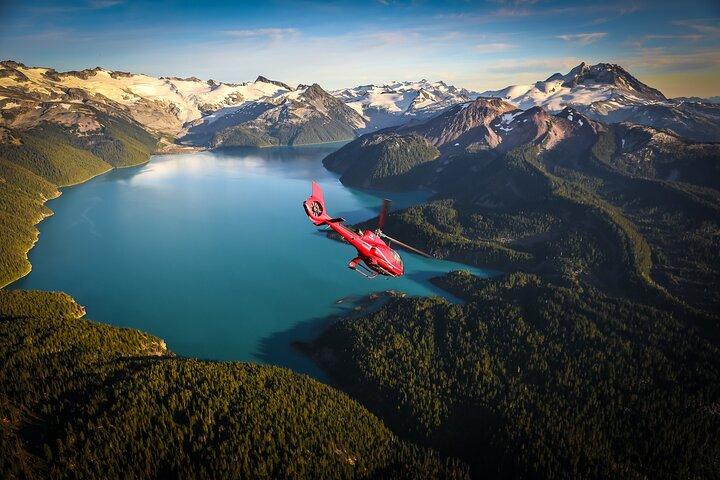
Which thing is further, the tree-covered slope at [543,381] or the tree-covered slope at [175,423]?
the tree-covered slope at [543,381]

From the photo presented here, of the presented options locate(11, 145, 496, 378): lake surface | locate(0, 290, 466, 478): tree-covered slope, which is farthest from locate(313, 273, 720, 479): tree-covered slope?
locate(11, 145, 496, 378): lake surface

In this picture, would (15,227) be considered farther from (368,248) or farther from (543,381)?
(543,381)

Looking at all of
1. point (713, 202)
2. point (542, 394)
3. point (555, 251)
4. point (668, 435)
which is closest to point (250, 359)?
point (542, 394)

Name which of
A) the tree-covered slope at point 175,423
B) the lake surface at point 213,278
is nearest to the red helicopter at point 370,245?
the tree-covered slope at point 175,423

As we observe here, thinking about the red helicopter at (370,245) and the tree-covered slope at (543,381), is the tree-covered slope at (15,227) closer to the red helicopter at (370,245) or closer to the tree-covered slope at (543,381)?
the tree-covered slope at (543,381)

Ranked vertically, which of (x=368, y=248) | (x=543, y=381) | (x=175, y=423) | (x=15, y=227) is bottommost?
(x=543, y=381)

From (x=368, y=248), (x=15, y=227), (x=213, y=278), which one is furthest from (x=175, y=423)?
(x=15, y=227)

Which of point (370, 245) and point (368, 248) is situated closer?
point (368, 248)

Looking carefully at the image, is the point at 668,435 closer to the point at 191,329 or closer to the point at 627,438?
the point at 627,438
